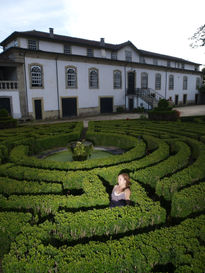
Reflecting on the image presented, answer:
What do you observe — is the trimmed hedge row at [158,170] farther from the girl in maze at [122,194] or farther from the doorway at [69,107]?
the doorway at [69,107]

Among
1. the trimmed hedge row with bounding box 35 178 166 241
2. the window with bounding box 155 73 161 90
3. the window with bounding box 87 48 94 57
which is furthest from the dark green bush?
the window with bounding box 155 73 161 90

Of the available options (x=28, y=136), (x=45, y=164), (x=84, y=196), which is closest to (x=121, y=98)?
(x=28, y=136)

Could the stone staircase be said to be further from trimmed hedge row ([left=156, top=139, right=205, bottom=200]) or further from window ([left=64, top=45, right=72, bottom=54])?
trimmed hedge row ([left=156, top=139, right=205, bottom=200])

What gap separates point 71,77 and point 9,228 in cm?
2741

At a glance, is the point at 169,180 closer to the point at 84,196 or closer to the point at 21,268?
the point at 84,196

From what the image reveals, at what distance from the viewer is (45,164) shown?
8.04 m

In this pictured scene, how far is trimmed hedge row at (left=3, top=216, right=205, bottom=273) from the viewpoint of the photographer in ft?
11.2

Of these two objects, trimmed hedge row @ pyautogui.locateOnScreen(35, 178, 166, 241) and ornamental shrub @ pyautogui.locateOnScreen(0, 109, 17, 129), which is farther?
ornamental shrub @ pyautogui.locateOnScreen(0, 109, 17, 129)

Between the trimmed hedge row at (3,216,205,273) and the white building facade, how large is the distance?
76.6ft

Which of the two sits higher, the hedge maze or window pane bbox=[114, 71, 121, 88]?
window pane bbox=[114, 71, 121, 88]

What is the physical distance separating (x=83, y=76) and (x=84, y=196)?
2751cm

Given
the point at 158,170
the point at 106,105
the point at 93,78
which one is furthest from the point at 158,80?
the point at 158,170

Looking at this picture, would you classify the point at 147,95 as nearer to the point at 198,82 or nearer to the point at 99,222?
the point at 198,82

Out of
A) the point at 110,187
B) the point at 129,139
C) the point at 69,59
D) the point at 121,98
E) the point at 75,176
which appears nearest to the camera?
the point at 75,176
